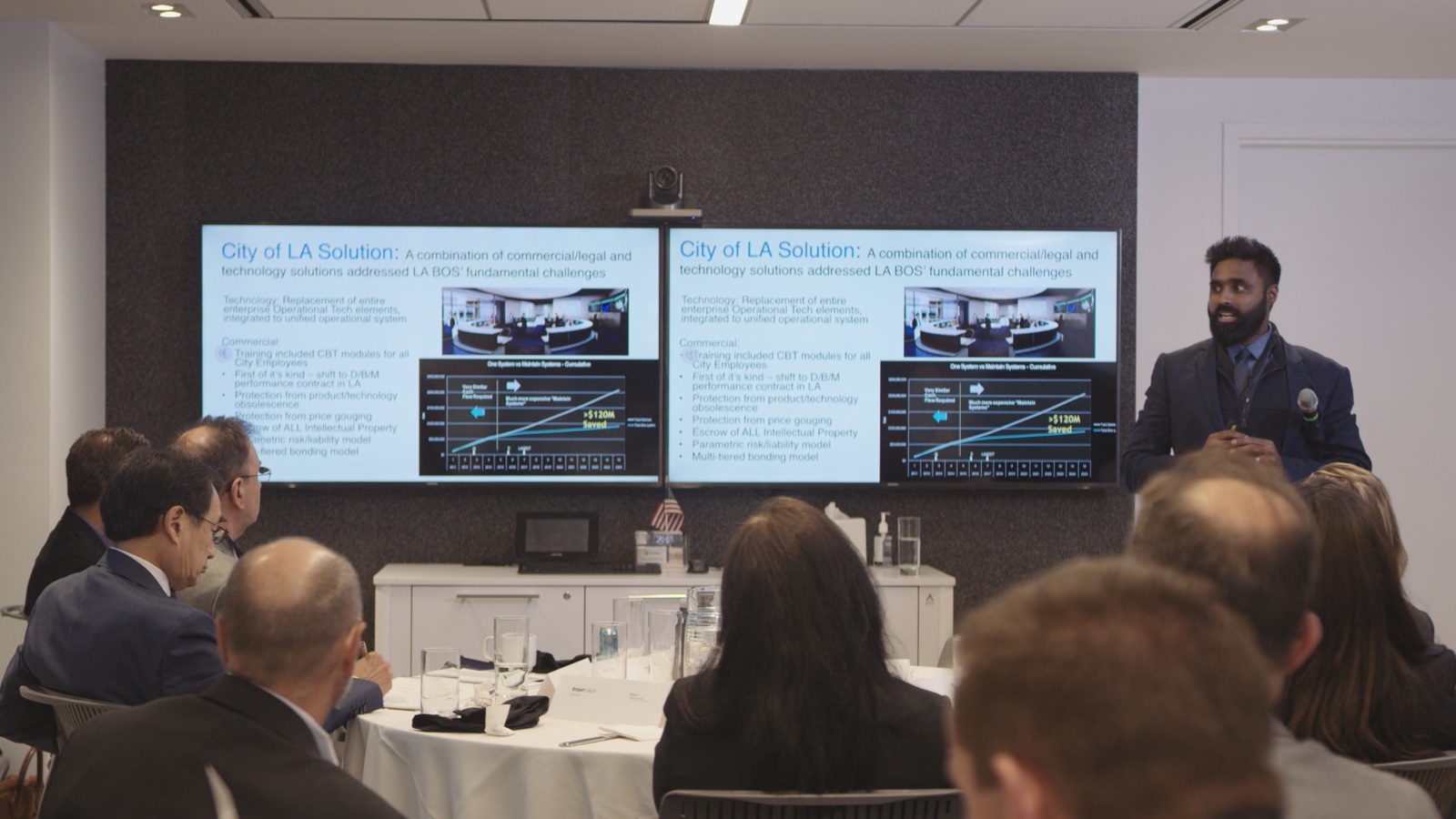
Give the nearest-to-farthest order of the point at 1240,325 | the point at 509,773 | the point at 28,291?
the point at 509,773 → the point at 1240,325 → the point at 28,291

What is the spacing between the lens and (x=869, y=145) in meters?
4.79

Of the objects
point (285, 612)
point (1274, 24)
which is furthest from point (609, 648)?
point (1274, 24)

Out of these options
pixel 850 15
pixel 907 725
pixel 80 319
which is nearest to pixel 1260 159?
pixel 850 15

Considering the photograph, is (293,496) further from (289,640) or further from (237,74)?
(289,640)

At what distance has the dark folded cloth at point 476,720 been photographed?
2.57 metres

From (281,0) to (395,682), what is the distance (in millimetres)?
2201

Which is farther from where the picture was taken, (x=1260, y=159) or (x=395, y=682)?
(x=1260, y=159)

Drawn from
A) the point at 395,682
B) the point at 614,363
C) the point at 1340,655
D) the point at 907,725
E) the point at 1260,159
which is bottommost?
the point at 395,682

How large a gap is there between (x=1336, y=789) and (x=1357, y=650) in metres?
0.69

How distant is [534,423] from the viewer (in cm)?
471

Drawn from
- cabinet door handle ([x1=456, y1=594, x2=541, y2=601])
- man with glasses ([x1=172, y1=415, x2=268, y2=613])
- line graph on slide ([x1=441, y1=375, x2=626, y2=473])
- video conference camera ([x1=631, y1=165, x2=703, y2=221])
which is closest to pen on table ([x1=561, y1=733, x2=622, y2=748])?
man with glasses ([x1=172, y1=415, x2=268, y2=613])

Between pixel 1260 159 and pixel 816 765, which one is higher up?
pixel 1260 159

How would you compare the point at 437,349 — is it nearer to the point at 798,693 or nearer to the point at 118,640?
the point at 118,640

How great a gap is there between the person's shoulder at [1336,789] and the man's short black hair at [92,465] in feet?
9.08
